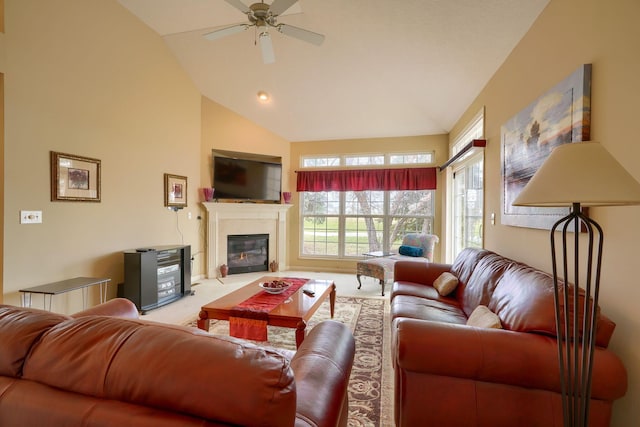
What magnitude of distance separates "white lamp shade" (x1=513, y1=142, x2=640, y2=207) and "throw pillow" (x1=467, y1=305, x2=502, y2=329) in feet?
2.67

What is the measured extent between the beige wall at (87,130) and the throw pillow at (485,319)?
3778 millimetres

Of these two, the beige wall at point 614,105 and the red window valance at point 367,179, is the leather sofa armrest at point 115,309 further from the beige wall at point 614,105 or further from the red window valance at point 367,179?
the red window valance at point 367,179

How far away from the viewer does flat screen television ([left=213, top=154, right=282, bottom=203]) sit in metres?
5.35

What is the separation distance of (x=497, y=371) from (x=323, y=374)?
2.91 feet

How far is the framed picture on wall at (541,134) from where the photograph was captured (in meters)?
1.69

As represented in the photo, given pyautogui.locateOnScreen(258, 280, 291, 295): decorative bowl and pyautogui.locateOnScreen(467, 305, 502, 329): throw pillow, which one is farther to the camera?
pyautogui.locateOnScreen(258, 280, 291, 295): decorative bowl

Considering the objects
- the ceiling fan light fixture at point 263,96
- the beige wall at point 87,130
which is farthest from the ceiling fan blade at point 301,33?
the beige wall at point 87,130

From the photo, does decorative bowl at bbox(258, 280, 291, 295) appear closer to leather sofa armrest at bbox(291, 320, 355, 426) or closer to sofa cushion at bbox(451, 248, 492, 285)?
leather sofa armrest at bbox(291, 320, 355, 426)

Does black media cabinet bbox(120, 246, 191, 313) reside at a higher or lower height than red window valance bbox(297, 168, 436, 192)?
lower

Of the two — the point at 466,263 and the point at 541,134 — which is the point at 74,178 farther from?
the point at 541,134

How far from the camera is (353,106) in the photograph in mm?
4980

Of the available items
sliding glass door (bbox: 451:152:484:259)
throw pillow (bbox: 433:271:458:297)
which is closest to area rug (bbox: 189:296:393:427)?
throw pillow (bbox: 433:271:458:297)

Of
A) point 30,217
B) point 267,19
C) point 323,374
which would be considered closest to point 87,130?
point 30,217

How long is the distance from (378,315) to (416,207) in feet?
9.29
